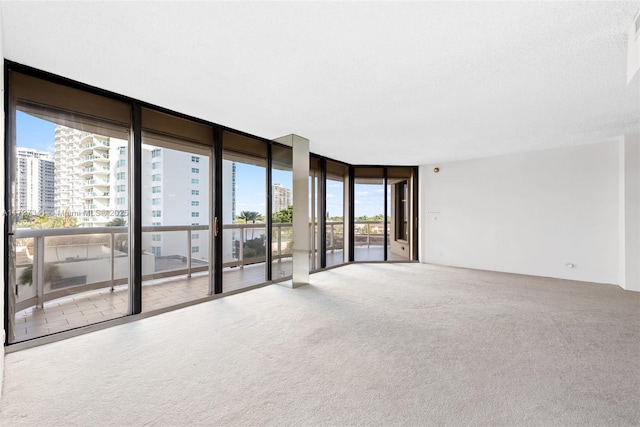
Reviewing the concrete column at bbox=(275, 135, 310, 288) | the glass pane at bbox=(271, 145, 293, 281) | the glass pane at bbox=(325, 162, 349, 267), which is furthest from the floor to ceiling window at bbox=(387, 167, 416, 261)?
the glass pane at bbox=(271, 145, 293, 281)

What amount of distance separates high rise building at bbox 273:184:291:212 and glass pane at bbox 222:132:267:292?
20 cm

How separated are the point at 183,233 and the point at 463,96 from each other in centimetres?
420

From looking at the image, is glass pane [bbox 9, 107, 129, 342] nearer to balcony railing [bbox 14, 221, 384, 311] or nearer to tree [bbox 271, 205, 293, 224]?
balcony railing [bbox 14, 221, 384, 311]

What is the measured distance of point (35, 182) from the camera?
8.54 feet

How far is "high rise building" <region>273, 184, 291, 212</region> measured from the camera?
4961 millimetres

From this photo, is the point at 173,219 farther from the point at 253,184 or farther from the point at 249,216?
the point at 253,184

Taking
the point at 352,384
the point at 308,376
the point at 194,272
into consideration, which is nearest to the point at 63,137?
the point at 194,272

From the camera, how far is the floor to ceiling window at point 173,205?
3504mm

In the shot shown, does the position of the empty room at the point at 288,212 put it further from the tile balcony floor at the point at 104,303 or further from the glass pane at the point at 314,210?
the glass pane at the point at 314,210

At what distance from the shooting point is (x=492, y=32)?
77.2 inches

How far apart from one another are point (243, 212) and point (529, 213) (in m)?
5.52

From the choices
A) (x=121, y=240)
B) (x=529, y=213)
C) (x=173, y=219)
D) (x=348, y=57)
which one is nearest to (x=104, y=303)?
(x=121, y=240)

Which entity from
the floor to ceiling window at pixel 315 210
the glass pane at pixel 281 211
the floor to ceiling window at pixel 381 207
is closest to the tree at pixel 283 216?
the glass pane at pixel 281 211

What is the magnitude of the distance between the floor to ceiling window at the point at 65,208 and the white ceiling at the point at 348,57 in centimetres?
37
